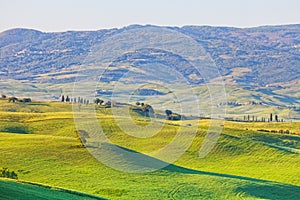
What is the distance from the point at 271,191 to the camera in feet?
276

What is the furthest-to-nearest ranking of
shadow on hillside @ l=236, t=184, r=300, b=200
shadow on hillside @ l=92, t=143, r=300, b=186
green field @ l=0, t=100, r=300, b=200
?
shadow on hillside @ l=92, t=143, r=300, b=186, shadow on hillside @ l=236, t=184, r=300, b=200, green field @ l=0, t=100, r=300, b=200

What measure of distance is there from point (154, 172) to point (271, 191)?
1696 cm

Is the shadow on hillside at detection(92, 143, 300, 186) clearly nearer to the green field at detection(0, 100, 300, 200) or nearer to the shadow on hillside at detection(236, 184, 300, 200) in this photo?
the green field at detection(0, 100, 300, 200)

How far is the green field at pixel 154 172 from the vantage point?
250ft

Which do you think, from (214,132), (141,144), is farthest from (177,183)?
(214,132)

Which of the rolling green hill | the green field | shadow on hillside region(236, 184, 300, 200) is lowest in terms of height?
shadow on hillside region(236, 184, 300, 200)

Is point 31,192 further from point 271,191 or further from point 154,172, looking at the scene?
point 271,191

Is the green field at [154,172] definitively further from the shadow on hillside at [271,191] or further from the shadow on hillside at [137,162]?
the shadow on hillside at [137,162]

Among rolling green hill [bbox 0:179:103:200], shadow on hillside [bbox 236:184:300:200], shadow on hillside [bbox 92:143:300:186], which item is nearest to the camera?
rolling green hill [bbox 0:179:103:200]

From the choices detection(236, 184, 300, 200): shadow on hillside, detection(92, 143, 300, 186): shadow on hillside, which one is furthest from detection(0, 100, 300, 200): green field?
detection(92, 143, 300, 186): shadow on hillside

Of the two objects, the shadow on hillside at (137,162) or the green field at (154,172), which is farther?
the shadow on hillside at (137,162)

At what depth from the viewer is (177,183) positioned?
81.2 meters

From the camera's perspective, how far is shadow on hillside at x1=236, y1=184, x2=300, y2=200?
3206 inches

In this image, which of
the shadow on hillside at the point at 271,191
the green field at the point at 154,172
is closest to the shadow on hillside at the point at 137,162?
the green field at the point at 154,172
